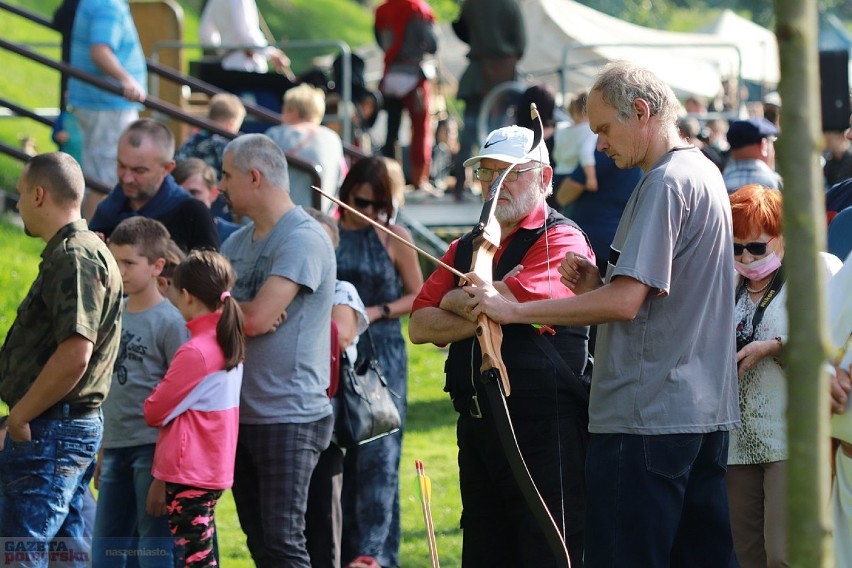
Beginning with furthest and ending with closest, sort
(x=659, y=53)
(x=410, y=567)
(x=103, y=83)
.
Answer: (x=659, y=53) → (x=103, y=83) → (x=410, y=567)

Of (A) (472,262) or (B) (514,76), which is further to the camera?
(B) (514,76)

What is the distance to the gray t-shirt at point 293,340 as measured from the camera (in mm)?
4859

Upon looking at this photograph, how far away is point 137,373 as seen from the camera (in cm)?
509

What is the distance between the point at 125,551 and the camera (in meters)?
5.11

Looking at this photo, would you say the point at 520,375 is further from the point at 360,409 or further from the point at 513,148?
the point at 360,409

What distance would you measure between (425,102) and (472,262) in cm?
767

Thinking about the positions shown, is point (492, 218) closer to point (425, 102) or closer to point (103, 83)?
point (103, 83)

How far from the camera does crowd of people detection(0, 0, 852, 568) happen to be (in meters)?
3.50

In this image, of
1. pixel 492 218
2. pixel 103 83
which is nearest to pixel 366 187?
pixel 492 218

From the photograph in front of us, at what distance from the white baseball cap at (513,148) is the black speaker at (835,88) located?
528 centimetres

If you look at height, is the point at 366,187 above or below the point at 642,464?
above

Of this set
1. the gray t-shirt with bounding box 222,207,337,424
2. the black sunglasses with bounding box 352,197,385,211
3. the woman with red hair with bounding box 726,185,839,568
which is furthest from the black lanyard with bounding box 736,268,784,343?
the black sunglasses with bounding box 352,197,385,211

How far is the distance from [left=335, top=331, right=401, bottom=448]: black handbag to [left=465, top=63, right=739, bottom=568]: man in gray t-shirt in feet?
6.28

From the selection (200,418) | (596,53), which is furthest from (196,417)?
(596,53)
